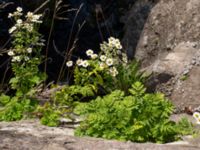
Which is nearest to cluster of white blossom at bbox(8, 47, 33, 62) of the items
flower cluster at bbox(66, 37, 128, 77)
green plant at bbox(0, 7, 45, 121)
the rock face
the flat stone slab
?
green plant at bbox(0, 7, 45, 121)

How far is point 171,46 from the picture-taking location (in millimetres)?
5914

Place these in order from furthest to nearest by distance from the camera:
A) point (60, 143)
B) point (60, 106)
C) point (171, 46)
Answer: point (171, 46) < point (60, 106) < point (60, 143)

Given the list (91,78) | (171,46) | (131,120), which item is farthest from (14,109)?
(171,46)

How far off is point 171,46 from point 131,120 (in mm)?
2225

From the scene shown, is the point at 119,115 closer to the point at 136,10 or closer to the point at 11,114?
the point at 11,114

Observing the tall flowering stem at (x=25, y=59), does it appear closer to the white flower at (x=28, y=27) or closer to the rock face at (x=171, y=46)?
the white flower at (x=28, y=27)

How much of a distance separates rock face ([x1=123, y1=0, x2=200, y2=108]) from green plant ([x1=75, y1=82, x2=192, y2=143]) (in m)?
1.18

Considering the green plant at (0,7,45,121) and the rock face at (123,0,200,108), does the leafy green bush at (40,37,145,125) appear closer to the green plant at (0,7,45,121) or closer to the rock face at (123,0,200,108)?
the green plant at (0,7,45,121)

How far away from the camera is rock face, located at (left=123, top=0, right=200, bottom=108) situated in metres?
5.24

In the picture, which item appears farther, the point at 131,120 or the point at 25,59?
the point at 25,59

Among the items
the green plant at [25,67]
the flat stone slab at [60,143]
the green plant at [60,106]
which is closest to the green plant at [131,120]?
the flat stone slab at [60,143]

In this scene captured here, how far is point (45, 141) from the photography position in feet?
11.6

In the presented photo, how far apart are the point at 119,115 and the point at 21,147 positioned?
2.68 ft

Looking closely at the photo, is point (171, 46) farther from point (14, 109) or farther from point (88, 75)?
point (14, 109)
